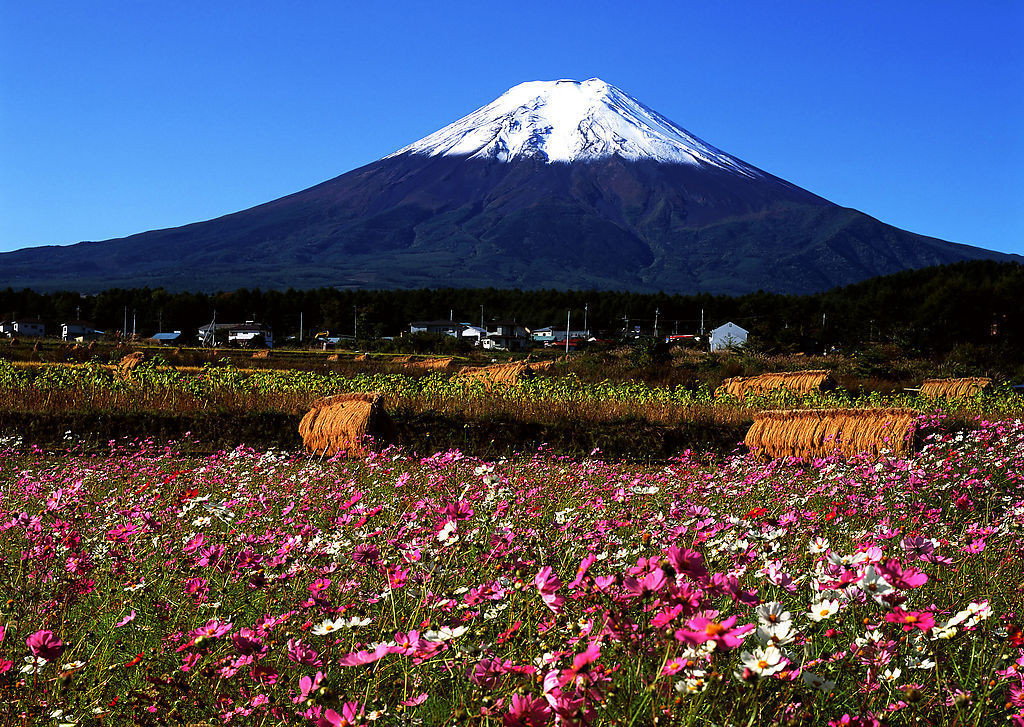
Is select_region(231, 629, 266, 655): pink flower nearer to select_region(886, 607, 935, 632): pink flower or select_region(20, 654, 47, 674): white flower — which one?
select_region(20, 654, 47, 674): white flower

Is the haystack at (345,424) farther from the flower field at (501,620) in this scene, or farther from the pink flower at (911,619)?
the pink flower at (911,619)

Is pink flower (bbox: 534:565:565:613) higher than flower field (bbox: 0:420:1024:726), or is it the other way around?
pink flower (bbox: 534:565:565:613)

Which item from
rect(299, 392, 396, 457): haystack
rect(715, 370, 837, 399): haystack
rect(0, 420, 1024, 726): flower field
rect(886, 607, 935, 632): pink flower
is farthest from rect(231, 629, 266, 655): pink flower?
rect(715, 370, 837, 399): haystack

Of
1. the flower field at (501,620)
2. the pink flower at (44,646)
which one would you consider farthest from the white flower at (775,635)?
the pink flower at (44,646)

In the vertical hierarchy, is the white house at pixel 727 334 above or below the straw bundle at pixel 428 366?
above

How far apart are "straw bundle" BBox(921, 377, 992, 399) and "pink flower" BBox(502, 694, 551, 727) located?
1843 centimetres

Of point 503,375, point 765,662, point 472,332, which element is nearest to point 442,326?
point 472,332

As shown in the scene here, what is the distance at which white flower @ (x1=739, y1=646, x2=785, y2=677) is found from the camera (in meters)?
1.73

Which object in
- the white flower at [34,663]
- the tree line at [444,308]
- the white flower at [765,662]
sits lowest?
the white flower at [34,663]

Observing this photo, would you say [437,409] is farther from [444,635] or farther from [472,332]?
[472,332]

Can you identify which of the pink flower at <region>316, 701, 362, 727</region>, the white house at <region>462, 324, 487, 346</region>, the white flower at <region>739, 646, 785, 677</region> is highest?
the white house at <region>462, 324, 487, 346</region>

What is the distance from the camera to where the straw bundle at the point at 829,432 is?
407 inches

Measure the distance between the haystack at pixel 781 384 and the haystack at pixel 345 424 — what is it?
28.4 feet

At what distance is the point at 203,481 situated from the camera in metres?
7.11
